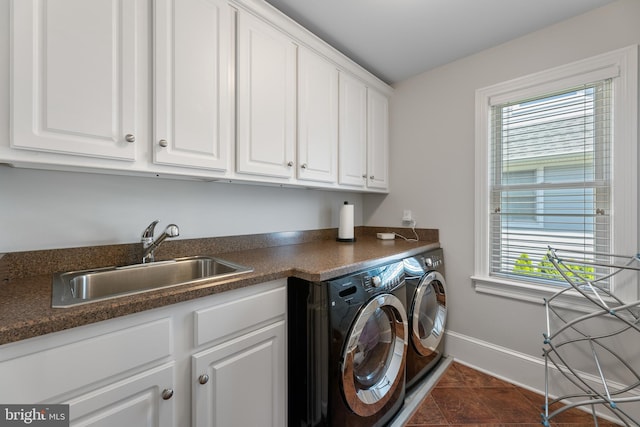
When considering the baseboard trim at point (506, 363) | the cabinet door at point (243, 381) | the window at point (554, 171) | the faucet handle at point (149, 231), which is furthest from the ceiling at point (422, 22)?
the baseboard trim at point (506, 363)

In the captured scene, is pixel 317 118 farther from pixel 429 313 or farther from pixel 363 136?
pixel 429 313

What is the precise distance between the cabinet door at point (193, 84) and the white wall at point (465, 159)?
1.65m

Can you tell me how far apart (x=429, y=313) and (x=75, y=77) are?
7.63 ft

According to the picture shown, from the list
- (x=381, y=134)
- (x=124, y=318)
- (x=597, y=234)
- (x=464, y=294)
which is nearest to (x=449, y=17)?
(x=381, y=134)

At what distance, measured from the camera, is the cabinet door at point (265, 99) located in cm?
141

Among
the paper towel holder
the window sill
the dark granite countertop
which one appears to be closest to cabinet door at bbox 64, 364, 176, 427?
the dark granite countertop

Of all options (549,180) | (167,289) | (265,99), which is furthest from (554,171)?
(167,289)

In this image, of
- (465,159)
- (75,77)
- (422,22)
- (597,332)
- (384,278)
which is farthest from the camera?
(465,159)

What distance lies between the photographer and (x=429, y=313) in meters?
1.97

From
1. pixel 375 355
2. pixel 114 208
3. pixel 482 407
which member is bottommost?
pixel 482 407

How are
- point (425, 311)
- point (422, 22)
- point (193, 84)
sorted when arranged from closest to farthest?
point (193, 84), point (422, 22), point (425, 311)

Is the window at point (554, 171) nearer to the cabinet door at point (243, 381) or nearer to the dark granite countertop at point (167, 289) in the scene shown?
the dark granite countertop at point (167, 289)

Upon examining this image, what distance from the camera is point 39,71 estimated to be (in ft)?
2.90

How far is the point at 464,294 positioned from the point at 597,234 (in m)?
0.89
